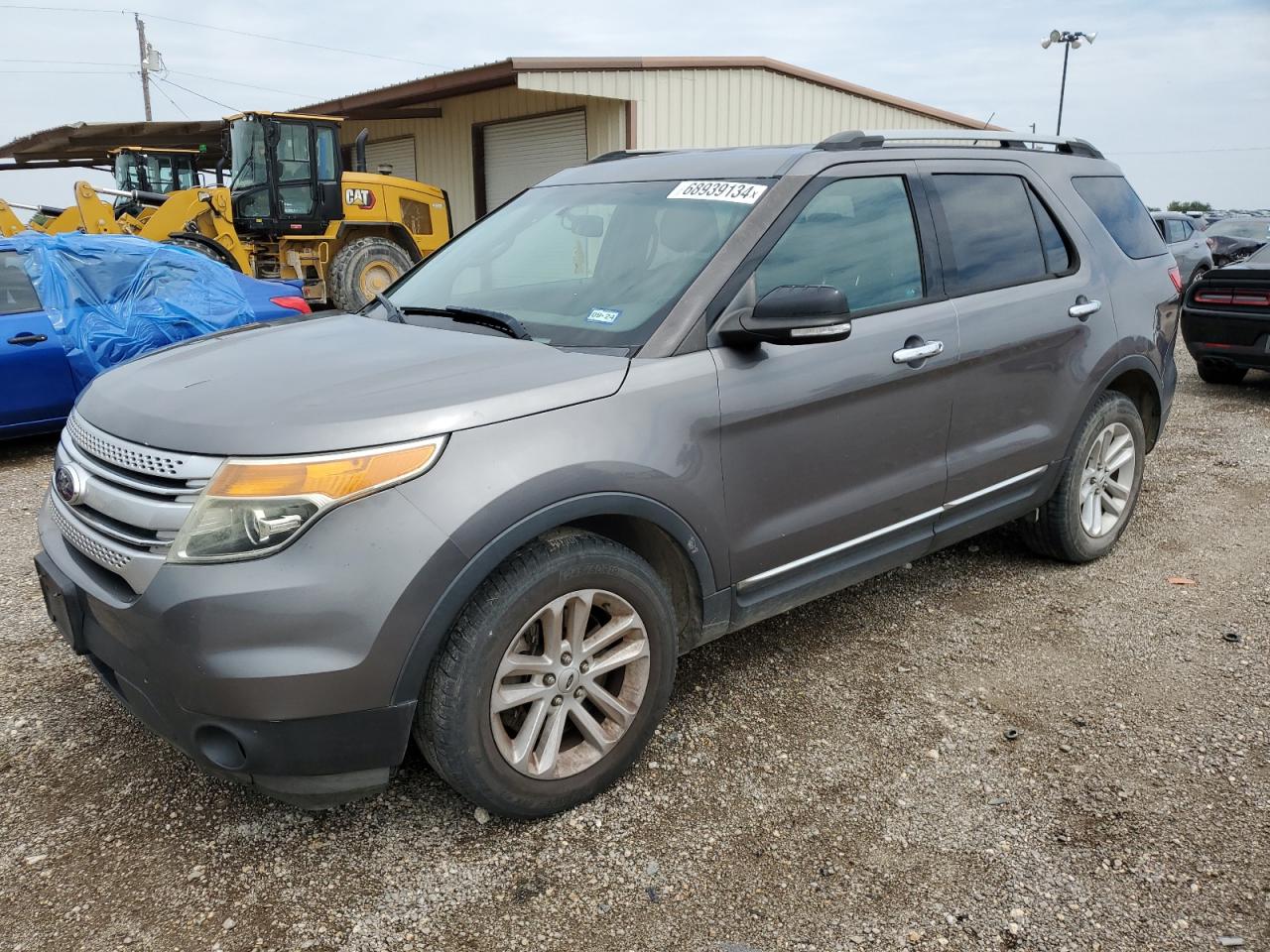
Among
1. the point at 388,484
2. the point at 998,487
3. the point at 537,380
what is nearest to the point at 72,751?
the point at 388,484

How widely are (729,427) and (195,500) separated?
1443mm

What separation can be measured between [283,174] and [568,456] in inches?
481

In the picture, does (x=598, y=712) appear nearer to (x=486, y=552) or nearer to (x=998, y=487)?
(x=486, y=552)

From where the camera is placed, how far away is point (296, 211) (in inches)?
518

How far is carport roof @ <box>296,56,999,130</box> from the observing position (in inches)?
540

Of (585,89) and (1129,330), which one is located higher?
(585,89)

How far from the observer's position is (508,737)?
2.59 meters

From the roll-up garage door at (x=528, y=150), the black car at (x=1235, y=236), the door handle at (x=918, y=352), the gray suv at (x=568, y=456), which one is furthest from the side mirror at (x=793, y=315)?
the black car at (x=1235, y=236)

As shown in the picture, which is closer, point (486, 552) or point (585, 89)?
point (486, 552)

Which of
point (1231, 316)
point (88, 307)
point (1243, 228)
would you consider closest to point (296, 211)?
point (88, 307)

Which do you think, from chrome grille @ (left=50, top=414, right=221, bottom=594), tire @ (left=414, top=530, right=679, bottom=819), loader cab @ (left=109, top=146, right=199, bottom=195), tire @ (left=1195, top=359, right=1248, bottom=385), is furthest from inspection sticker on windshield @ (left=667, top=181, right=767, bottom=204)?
loader cab @ (left=109, top=146, right=199, bottom=195)

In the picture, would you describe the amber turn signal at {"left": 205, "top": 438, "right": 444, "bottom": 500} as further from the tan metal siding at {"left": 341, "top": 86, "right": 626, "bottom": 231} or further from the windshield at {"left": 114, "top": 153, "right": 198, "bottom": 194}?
the windshield at {"left": 114, "top": 153, "right": 198, "bottom": 194}

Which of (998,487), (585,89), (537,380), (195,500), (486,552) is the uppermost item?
(585,89)

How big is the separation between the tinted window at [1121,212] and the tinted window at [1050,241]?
33 centimetres
